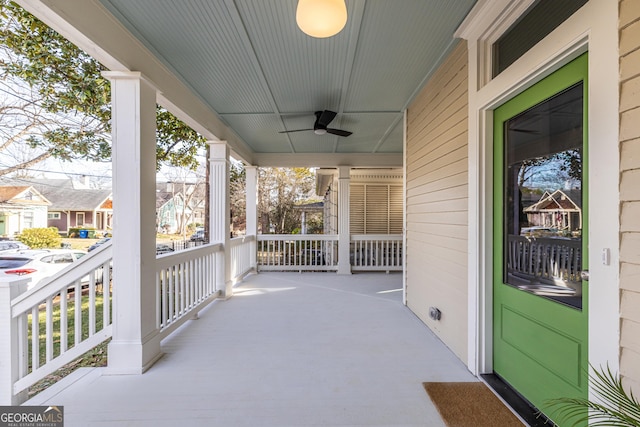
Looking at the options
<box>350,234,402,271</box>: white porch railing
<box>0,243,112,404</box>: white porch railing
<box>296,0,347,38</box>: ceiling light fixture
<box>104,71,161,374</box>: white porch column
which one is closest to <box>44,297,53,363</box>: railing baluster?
<box>0,243,112,404</box>: white porch railing

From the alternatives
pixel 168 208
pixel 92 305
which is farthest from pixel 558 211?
pixel 168 208

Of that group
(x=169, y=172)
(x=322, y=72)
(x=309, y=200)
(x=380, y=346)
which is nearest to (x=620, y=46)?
(x=322, y=72)

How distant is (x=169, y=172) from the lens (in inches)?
451

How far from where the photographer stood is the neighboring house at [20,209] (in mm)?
3980

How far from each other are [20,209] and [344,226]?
17.6 feet

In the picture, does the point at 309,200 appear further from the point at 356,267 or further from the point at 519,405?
the point at 519,405

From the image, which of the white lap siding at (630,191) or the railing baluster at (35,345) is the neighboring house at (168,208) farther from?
the white lap siding at (630,191)

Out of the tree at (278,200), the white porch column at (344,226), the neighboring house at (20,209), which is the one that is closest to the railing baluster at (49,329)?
the neighboring house at (20,209)

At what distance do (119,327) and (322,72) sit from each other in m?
2.80

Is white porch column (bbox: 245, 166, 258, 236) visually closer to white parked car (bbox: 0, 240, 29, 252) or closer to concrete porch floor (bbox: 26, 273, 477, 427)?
concrete porch floor (bbox: 26, 273, 477, 427)

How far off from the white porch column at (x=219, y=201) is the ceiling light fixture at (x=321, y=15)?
3.02 metres

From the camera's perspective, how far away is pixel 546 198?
1.65 metres

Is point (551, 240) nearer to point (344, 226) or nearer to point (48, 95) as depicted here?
point (344, 226)

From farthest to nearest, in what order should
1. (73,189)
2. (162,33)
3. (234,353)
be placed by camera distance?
(73,189) < (234,353) < (162,33)
